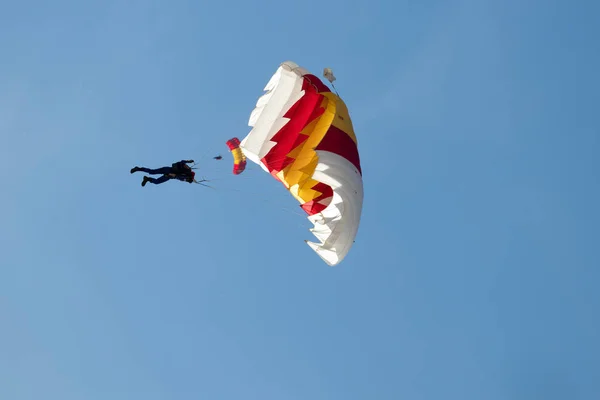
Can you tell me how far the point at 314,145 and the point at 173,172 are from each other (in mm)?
4809

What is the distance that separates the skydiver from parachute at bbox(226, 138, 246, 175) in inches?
73.9

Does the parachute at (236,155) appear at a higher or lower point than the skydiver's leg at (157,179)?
higher

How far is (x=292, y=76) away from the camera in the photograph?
3219 cm

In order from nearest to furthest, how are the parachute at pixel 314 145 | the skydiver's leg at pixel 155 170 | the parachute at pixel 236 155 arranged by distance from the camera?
the parachute at pixel 314 145
the skydiver's leg at pixel 155 170
the parachute at pixel 236 155

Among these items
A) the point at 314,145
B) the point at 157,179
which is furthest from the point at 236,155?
the point at 314,145

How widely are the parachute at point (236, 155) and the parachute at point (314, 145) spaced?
224 cm

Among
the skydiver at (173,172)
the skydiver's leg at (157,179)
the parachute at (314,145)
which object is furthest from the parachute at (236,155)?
the skydiver's leg at (157,179)

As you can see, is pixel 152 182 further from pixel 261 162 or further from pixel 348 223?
pixel 348 223

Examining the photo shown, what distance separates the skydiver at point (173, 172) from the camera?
3350 centimetres

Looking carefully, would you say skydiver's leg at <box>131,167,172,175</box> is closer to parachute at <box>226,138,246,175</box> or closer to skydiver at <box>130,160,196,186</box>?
skydiver at <box>130,160,196,186</box>

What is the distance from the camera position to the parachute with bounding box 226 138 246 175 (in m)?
35.4

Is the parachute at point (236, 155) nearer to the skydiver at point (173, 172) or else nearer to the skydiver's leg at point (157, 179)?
the skydiver at point (173, 172)

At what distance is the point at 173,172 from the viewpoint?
33719 millimetres

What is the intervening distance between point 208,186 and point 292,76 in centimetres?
447
